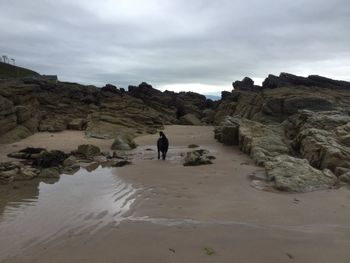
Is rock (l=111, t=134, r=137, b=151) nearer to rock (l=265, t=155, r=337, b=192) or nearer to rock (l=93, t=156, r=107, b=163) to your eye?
rock (l=93, t=156, r=107, b=163)

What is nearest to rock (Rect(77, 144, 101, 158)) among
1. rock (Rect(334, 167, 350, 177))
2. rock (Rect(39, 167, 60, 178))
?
rock (Rect(39, 167, 60, 178))

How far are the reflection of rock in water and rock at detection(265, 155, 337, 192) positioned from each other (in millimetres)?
7335

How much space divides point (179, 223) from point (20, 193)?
6062mm

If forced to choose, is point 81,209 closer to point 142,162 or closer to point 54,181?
point 54,181

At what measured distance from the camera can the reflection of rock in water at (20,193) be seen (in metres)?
11.9

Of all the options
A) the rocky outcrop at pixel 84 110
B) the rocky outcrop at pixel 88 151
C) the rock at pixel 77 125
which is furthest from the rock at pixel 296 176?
the rock at pixel 77 125

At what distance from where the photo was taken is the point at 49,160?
1877 cm

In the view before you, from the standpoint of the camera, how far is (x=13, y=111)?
30.3 meters

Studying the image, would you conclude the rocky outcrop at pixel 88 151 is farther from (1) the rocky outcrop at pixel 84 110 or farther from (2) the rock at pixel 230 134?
(2) the rock at pixel 230 134

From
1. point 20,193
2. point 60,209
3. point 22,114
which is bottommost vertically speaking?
point 20,193

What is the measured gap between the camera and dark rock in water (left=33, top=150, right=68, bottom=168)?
18.4 metres

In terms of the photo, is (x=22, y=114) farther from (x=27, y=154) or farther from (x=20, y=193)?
(x=20, y=193)

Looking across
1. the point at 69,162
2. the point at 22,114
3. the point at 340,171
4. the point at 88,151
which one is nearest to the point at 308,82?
the point at 22,114

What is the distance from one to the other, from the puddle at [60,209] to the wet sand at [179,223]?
25 mm
